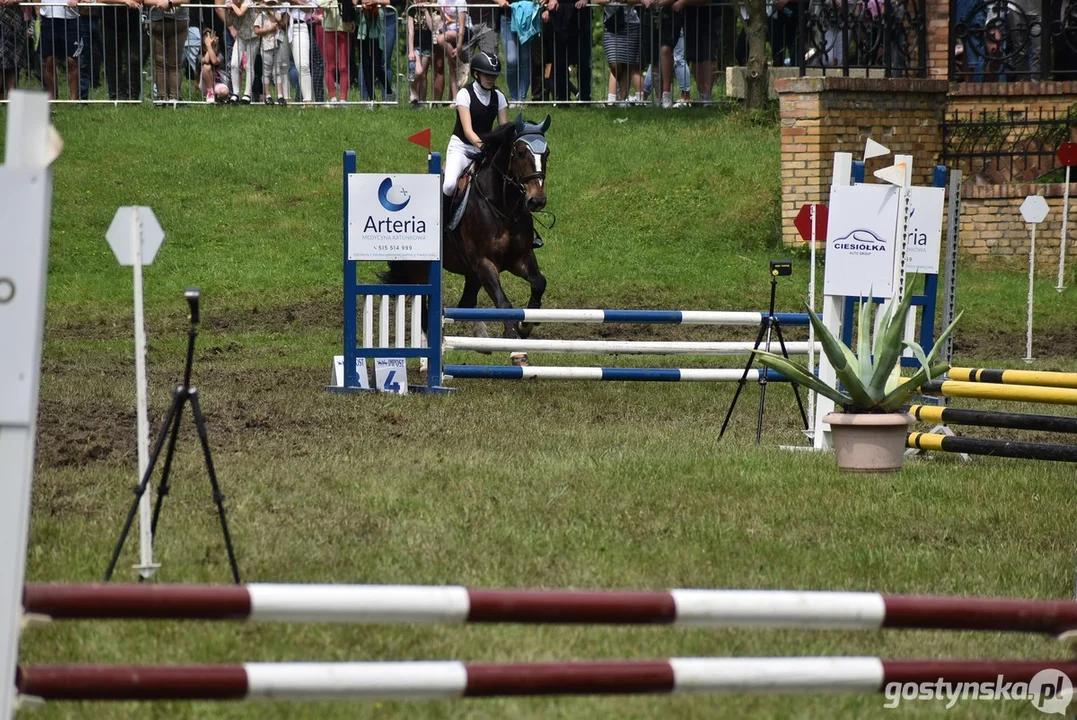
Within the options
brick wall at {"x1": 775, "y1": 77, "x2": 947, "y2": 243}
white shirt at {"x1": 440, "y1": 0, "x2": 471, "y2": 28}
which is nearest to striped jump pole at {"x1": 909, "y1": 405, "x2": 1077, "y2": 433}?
brick wall at {"x1": 775, "y1": 77, "x2": 947, "y2": 243}

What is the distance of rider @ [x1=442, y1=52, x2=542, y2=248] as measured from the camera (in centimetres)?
1497

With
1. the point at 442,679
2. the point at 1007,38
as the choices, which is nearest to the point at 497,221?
the point at 1007,38

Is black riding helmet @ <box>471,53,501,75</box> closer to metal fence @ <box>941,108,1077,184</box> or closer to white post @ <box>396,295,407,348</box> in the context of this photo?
white post @ <box>396,295,407,348</box>

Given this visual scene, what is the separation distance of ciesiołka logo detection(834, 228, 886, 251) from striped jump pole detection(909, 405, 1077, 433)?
1.09 metres

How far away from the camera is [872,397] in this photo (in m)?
9.40

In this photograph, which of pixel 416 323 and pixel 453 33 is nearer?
pixel 416 323

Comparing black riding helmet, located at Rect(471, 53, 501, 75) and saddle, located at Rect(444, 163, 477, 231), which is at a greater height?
black riding helmet, located at Rect(471, 53, 501, 75)

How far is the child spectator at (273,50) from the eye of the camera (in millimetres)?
Result: 25703

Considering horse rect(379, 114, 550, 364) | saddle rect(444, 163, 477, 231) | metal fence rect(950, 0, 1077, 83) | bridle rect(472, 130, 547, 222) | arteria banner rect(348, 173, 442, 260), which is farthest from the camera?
metal fence rect(950, 0, 1077, 83)

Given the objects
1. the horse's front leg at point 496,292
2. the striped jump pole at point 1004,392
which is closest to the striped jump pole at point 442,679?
the striped jump pole at point 1004,392

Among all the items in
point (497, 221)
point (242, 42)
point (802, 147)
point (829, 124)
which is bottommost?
point (497, 221)

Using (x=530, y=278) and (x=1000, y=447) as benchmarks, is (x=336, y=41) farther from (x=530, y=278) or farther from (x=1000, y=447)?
(x=1000, y=447)

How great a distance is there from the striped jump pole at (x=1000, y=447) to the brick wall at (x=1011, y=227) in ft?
38.1

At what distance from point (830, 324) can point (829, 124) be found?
10.5 m
